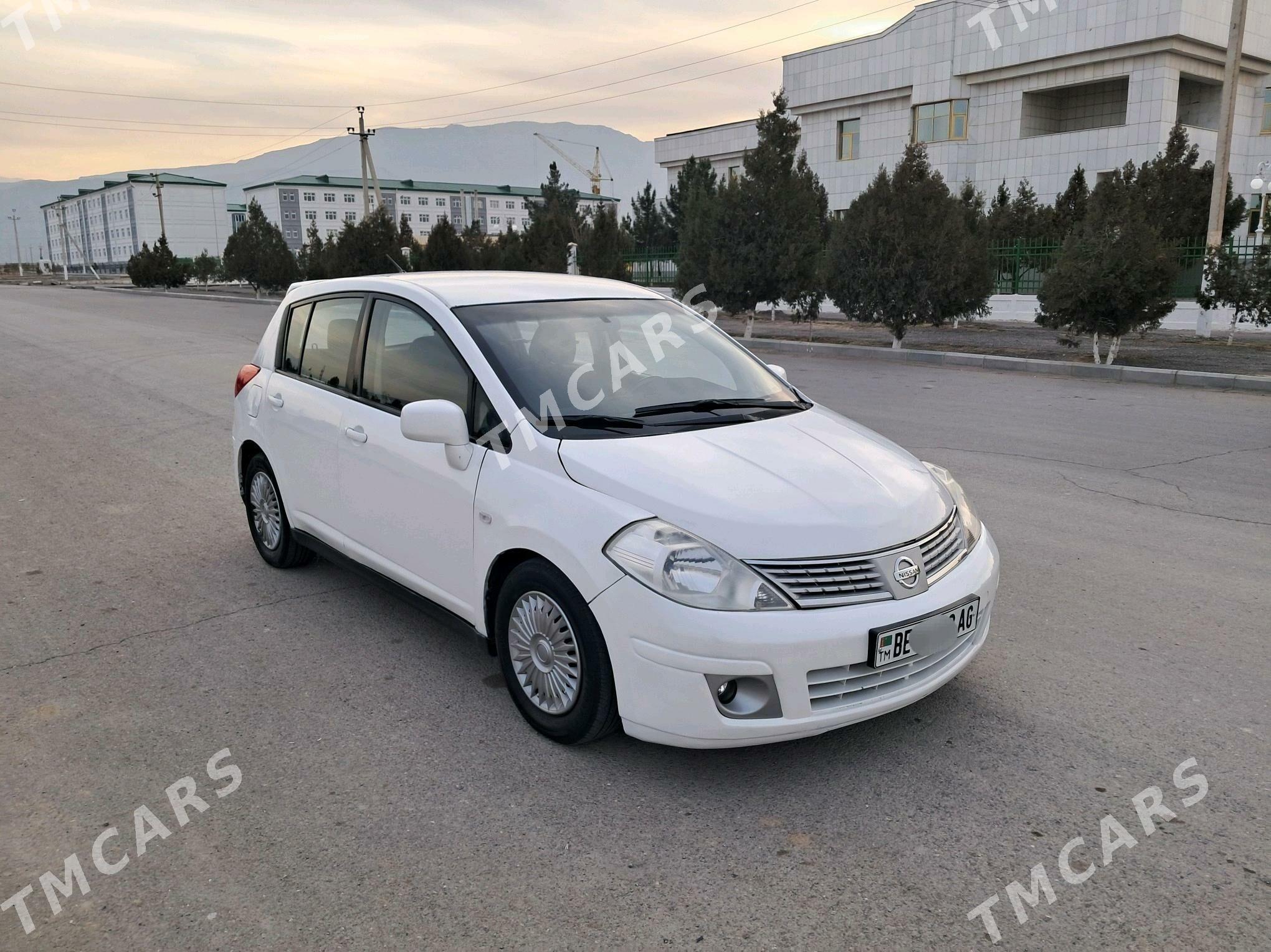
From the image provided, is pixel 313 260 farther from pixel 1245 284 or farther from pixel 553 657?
pixel 553 657

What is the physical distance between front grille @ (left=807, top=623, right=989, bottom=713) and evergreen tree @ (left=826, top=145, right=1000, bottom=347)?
52.7 feet

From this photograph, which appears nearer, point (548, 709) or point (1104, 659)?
point (548, 709)

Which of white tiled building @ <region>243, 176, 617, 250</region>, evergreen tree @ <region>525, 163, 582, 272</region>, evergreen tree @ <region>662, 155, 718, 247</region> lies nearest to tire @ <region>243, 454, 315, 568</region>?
evergreen tree @ <region>525, 163, 582, 272</region>

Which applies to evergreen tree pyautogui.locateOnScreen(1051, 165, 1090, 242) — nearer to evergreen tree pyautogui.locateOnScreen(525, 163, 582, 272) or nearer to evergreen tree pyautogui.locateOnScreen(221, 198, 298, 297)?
evergreen tree pyautogui.locateOnScreen(525, 163, 582, 272)

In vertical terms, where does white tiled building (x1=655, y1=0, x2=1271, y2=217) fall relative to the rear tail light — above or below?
above

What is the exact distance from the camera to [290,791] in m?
3.25

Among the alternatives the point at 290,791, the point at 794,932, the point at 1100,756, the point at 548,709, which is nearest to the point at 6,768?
the point at 290,791

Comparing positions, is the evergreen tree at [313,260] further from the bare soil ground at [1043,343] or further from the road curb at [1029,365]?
the road curb at [1029,365]

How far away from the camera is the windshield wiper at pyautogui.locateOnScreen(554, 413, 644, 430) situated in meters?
3.74

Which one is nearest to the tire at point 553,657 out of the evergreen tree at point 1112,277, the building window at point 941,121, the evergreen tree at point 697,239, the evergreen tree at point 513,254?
the evergreen tree at point 1112,277

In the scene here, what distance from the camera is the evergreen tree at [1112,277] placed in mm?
14922

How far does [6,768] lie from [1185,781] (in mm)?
3997

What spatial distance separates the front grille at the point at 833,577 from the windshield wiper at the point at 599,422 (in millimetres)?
931

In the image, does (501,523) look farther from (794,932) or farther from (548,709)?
(794,932)
